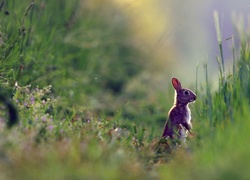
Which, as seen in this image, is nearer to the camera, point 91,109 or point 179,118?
point 179,118

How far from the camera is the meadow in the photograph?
4.69m

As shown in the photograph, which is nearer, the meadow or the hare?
the meadow

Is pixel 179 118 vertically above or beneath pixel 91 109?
beneath

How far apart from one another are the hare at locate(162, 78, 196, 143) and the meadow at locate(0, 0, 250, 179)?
0.53ft

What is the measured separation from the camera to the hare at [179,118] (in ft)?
22.3

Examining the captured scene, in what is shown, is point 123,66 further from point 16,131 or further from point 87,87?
point 16,131

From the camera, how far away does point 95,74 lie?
10273mm

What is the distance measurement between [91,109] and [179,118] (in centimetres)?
199

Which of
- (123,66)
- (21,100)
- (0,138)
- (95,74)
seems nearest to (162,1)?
(123,66)

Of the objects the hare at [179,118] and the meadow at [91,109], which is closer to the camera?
the meadow at [91,109]

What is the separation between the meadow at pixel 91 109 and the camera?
4688 mm

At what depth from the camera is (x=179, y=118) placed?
7367 mm

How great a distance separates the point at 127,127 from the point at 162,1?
10.9m

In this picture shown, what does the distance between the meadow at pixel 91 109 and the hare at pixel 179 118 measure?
6.4 inches
